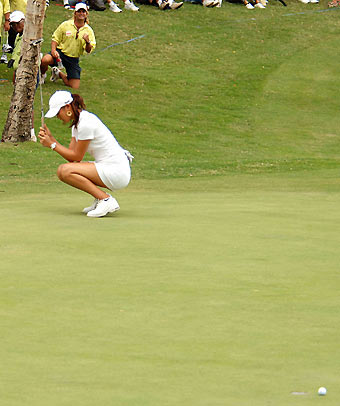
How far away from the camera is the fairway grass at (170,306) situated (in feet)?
13.3

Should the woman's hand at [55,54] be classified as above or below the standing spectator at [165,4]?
below

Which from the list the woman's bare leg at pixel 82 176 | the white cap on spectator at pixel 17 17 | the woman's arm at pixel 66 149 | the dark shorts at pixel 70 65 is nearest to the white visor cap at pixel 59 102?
the woman's arm at pixel 66 149

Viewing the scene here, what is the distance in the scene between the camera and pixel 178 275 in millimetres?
6246

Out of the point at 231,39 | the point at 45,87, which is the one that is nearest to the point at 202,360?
the point at 45,87

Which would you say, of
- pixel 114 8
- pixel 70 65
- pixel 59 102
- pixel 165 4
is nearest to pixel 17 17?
pixel 70 65

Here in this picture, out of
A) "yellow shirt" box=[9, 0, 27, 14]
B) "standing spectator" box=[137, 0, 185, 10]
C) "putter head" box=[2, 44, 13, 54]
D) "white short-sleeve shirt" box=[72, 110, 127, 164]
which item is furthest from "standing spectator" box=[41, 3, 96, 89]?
"white short-sleeve shirt" box=[72, 110, 127, 164]

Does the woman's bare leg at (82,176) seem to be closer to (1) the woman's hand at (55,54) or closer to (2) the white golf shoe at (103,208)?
(2) the white golf shoe at (103,208)

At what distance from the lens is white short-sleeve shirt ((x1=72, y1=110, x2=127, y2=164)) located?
350 inches

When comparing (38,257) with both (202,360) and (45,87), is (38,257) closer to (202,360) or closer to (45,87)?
(202,360)

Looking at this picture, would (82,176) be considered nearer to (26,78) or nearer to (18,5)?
(26,78)

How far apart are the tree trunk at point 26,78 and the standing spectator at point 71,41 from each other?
248 cm

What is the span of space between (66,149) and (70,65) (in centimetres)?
1059

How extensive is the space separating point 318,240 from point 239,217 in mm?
1404

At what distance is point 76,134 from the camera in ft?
29.7
